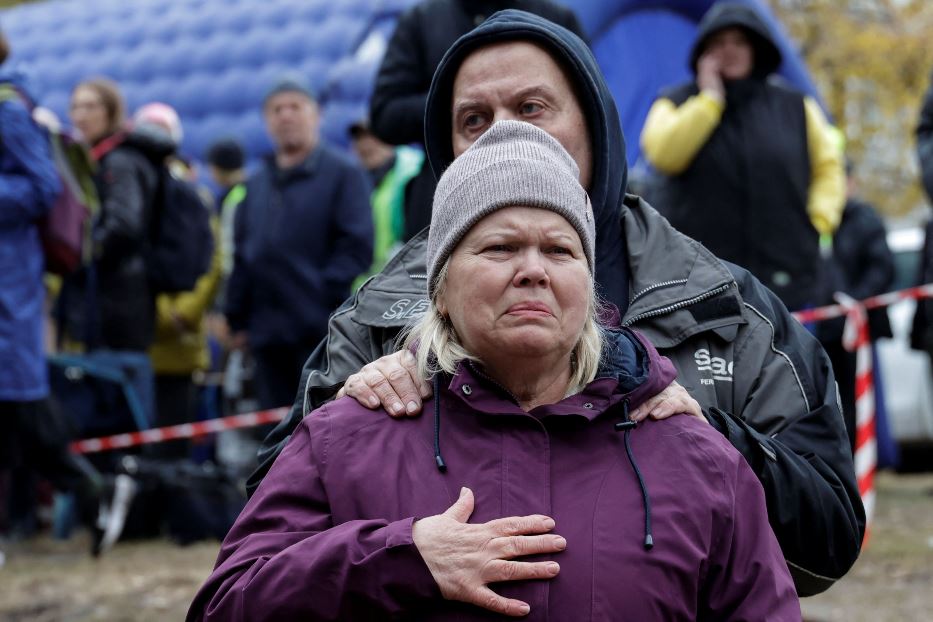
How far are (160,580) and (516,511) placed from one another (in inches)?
186

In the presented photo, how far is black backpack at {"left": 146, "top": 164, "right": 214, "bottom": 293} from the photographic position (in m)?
8.31

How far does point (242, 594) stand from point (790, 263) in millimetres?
4061

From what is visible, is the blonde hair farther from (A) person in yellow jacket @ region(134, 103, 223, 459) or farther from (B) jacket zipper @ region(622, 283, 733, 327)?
(A) person in yellow jacket @ region(134, 103, 223, 459)

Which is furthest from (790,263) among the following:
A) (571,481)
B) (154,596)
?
(571,481)

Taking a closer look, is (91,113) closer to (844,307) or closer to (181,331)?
(181,331)

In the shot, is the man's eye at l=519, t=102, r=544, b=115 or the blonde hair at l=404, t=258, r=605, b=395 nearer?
the blonde hair at l=404, t=258, r=605, b=395

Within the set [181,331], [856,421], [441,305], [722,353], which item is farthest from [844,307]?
[441,305]

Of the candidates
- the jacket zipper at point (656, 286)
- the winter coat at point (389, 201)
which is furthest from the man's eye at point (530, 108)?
the winter coat at point (389, 201)

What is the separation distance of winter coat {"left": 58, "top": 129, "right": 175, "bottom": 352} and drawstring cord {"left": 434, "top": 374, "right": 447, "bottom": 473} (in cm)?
575

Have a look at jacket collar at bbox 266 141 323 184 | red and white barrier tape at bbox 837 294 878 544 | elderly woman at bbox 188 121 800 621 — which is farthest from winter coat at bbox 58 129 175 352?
elderly woman at bbox 188 121 800 621

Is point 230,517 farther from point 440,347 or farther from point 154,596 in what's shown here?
point 440,347

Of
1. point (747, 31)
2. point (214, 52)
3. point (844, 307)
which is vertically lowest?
point (844, 307)

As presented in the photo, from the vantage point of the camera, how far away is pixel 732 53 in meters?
6.07

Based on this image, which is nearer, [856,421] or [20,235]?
[20,235]
